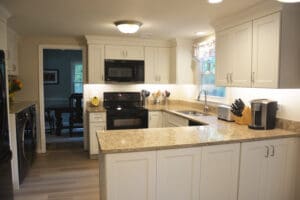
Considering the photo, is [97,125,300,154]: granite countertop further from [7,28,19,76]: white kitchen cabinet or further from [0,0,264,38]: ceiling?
[7,28,19,76]: white kitchen cabinet

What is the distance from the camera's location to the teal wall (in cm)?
734

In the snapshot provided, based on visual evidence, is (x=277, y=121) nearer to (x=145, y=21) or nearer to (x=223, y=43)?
(x=223, y=43)

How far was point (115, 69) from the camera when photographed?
4.49m

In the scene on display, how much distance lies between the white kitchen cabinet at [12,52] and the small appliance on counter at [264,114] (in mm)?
3491

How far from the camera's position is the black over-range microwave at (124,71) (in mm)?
4445

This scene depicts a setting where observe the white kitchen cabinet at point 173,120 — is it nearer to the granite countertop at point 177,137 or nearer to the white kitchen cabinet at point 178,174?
the granite countertop at point 177,137

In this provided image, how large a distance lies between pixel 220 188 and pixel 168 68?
3093 millimetres

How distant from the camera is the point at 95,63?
4.40 meters

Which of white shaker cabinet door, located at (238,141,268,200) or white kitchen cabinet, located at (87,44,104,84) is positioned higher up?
white kitchen cabinet, located at (87,44,104,84)

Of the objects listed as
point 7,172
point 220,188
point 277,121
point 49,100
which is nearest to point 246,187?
point 220,188

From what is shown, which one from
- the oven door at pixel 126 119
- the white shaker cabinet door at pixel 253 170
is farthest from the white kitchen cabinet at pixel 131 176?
the oven door at pixel 126 119

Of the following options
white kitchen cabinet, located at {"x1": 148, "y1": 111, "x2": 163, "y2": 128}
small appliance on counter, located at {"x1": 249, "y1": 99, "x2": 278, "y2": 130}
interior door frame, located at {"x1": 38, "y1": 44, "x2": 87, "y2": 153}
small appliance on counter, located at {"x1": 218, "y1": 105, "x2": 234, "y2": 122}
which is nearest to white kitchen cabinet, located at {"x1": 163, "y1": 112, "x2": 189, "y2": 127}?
white kitchen cabinet, located at {"x1": 148, "y1": 111, "x2": 163, "y2": 128}

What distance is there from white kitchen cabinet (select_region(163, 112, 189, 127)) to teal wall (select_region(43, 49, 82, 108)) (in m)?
4.30

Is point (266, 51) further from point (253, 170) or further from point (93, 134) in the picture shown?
point (93, 134)
